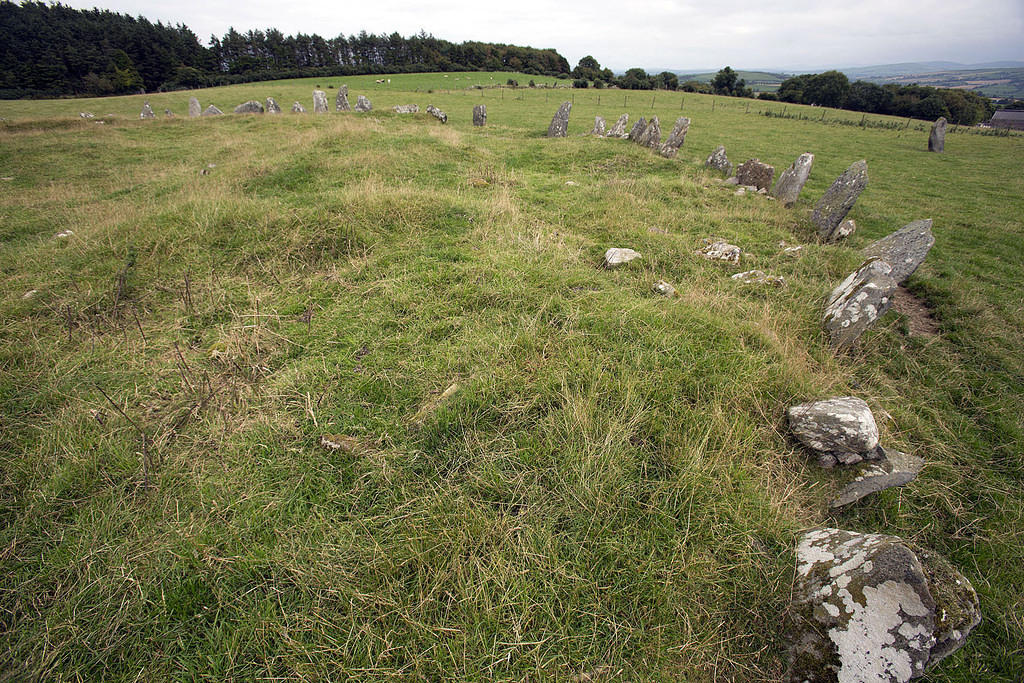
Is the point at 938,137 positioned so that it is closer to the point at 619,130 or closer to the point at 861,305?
the point at 619,130

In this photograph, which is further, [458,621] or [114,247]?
[114,247]

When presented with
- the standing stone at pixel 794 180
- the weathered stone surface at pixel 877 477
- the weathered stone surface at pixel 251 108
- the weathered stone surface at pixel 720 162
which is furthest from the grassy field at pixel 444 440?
the weathered stone surface at pixel 251 108

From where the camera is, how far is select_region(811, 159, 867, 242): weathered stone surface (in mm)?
7996

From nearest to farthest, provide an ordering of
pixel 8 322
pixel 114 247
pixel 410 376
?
pixel 410 376 → pixel 8 322 → pixel 114 247

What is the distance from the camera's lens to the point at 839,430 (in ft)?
11.2

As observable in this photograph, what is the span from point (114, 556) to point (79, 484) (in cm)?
92

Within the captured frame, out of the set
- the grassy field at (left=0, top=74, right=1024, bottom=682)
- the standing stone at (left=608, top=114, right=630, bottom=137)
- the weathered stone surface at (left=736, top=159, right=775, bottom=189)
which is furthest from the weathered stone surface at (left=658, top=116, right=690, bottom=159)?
the grassy field at (left=0, top=74, right=1024, bottom=682)

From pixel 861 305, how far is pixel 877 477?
2.65 metres

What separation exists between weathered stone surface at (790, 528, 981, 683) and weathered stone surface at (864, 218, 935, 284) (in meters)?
5.70

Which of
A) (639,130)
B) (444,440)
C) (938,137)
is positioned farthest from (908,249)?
(938,137)

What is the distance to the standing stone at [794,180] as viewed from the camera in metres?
9.77

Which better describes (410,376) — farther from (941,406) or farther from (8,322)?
(941,406)

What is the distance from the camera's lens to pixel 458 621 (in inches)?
89.3

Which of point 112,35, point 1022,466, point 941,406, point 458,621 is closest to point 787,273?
point 941,406
